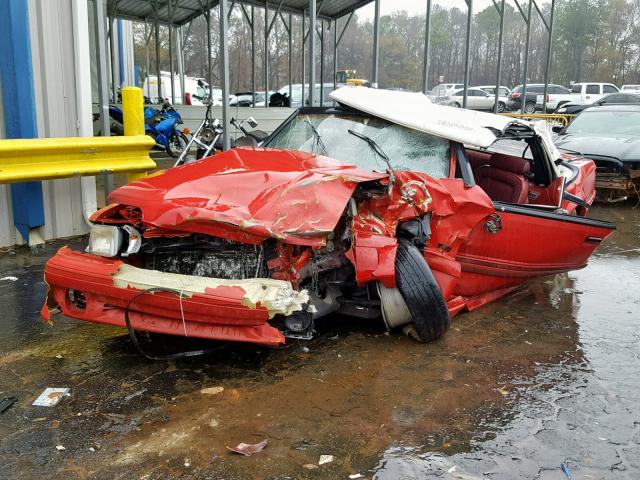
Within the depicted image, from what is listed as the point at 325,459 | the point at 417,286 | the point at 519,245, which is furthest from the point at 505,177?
the point at 325,459

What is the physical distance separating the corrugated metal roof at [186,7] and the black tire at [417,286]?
13265mm

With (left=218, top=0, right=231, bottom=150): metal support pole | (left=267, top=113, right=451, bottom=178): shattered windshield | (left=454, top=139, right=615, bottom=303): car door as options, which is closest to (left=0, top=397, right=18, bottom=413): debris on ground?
(left=267, top=113, right=451, bottom=178): shattered windshield

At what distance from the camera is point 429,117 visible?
4.38m

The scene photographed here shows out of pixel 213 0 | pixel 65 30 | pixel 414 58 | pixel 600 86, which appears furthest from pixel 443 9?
pixel 65 30

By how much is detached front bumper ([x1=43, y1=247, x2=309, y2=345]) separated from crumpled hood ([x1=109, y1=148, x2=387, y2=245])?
294mm

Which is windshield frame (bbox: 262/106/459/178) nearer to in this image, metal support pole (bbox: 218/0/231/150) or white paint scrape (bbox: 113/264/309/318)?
white paint scrape (bbox: 113/264/309/318)

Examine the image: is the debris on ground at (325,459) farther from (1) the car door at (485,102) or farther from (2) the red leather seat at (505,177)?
(1) the car door at (485,102)

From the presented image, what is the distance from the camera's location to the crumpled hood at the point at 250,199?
312cm

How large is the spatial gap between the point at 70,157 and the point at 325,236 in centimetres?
354

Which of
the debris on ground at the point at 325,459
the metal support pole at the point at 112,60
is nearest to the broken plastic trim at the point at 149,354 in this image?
the debris on ground at the point at 325,459

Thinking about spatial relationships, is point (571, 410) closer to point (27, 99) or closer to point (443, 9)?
point (27, 99)

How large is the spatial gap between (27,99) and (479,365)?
4865 millimetres

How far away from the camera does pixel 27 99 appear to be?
5.60m

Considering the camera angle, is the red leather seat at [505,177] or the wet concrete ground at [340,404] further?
the red leather seat at [505,177]
